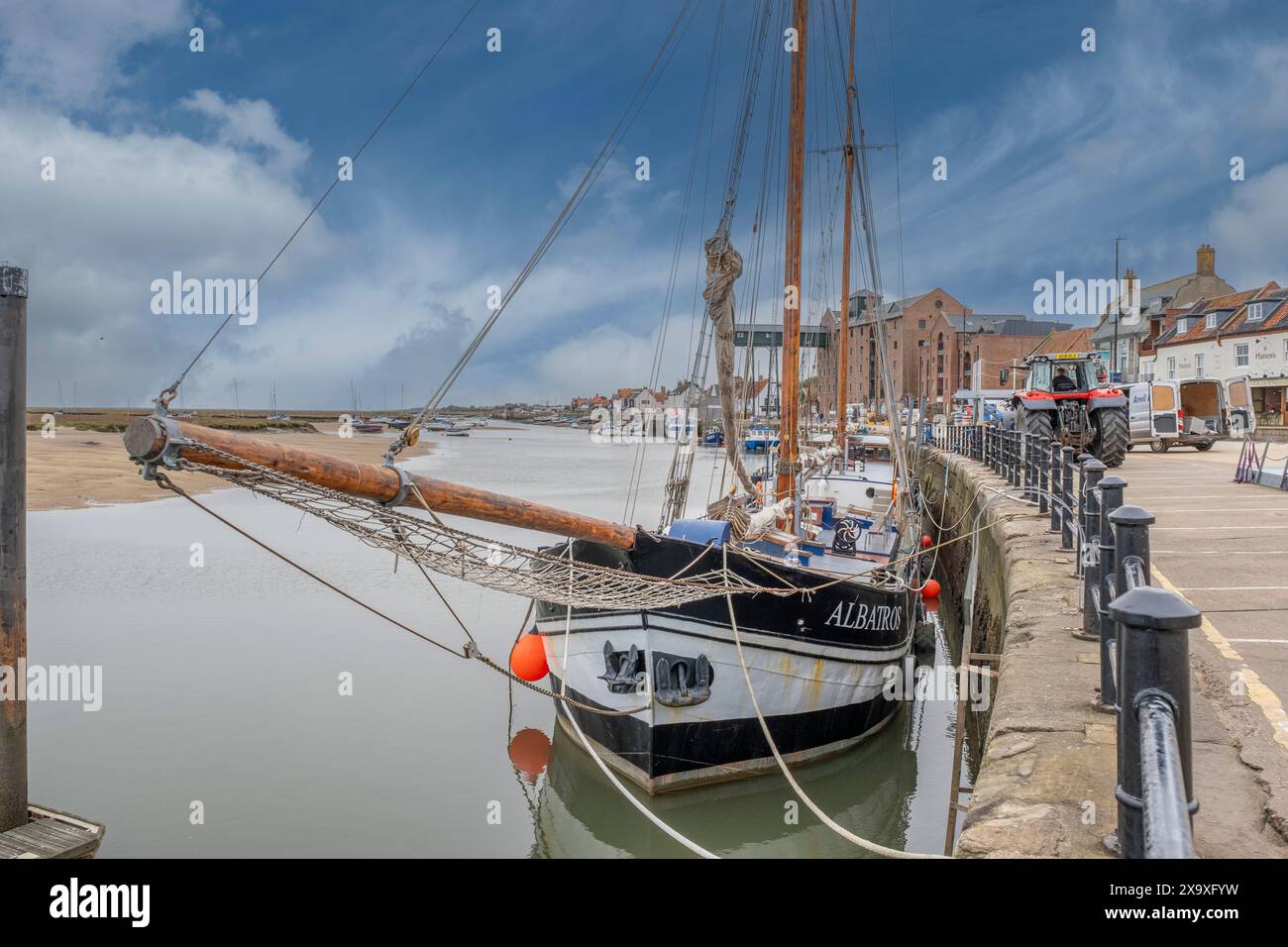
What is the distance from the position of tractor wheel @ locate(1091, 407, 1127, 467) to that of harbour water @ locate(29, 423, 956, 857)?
677 centimetres

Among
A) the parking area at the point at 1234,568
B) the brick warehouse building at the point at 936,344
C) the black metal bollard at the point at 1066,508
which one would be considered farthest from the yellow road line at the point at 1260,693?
the brick warehouse building at the point at 936,344

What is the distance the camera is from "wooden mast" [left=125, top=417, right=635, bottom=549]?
4566mm

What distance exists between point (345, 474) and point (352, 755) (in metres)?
5.58

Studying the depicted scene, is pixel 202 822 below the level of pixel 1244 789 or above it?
below

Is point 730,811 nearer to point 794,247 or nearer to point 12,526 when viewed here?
point 12,526

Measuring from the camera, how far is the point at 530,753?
10367mm

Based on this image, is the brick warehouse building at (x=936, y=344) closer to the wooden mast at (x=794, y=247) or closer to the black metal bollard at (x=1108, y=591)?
the wooden mast at (x=794, y=247)

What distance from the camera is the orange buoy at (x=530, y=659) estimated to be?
9555 millimetres

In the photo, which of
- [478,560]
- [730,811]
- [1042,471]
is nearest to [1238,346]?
[1042,471]

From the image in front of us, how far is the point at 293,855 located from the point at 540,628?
123 inches

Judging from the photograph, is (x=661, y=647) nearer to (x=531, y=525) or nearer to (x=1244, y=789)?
(x=531, y=525)

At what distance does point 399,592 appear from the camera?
58.6ft

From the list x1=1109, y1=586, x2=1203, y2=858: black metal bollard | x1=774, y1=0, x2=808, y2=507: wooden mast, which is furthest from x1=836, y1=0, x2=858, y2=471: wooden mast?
x1=1109, y1=586, x2=1203, y2=858: black metal bollard

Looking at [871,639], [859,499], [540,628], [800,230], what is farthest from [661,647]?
[859,499]
